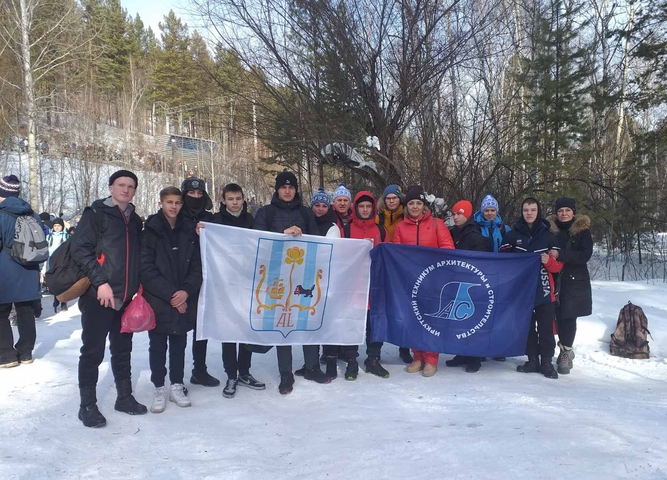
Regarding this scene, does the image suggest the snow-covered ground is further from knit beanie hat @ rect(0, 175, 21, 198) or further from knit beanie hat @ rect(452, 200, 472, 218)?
knit beanie hat @ rect(0, 175, 21, 198)

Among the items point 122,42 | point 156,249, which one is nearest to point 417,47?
point 156,249

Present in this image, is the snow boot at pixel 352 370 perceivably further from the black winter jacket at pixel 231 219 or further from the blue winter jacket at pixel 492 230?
the blue winter jacket at pixel 492 230

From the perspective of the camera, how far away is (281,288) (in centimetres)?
468

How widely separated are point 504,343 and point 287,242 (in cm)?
249

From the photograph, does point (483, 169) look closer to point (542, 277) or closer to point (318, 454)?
point (542, 277)

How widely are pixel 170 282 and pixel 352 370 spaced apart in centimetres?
206

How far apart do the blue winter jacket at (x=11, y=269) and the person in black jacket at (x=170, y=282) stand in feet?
6.84

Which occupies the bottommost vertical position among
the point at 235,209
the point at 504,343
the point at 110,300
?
the point at 504,343

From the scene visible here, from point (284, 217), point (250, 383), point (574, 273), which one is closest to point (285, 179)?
point (284, 217)

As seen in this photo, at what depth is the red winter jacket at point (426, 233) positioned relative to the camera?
16.5ft

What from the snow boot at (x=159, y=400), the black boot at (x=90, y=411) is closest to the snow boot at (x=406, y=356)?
the snow boot at (x=159, y=400)

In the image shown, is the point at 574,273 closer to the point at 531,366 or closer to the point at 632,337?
the point at 531,366

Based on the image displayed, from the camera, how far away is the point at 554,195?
37.2 feet

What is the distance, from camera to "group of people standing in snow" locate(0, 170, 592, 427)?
367 cm
